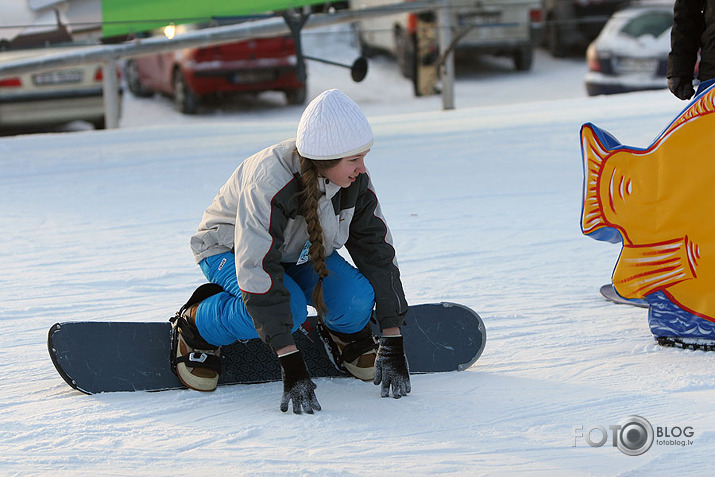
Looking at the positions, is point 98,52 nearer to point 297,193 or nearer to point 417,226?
point 417,226

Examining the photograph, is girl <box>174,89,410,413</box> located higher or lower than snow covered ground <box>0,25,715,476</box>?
higher

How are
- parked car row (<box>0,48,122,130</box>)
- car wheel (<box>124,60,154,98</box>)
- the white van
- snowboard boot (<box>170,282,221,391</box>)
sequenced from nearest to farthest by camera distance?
snowboard boot (<box>170,282,221,391</box>) → parked car row (<box>0,48,122,130</box>) → the white van → car wheel (<box>124,60,154,98</box>)

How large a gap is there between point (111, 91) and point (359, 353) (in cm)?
568

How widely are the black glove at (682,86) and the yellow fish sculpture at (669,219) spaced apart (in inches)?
17.3

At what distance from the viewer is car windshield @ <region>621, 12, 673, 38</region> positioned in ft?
33.4

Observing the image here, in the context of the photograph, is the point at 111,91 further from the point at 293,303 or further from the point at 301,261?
the point at 293,303

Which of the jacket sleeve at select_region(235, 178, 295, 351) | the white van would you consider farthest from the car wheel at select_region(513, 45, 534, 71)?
the jacket sleeve at select_region(235, 178, 295, 351)

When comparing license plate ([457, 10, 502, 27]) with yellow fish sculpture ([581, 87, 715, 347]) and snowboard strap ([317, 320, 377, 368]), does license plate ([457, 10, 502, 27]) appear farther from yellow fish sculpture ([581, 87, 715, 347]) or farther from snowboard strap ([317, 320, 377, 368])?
snowboard strap ([317, 320, 377, 368])

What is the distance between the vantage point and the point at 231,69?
1019 cm

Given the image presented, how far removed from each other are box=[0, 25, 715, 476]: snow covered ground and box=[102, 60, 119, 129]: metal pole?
0.60 metres

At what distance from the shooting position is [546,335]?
317 cm

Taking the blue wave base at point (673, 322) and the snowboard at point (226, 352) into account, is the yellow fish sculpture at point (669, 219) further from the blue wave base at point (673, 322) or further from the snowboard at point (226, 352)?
the snowboard at point (226, 352)

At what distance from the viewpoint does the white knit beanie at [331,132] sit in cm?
240

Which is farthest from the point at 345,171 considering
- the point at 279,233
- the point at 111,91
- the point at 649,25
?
the point at 649,25
